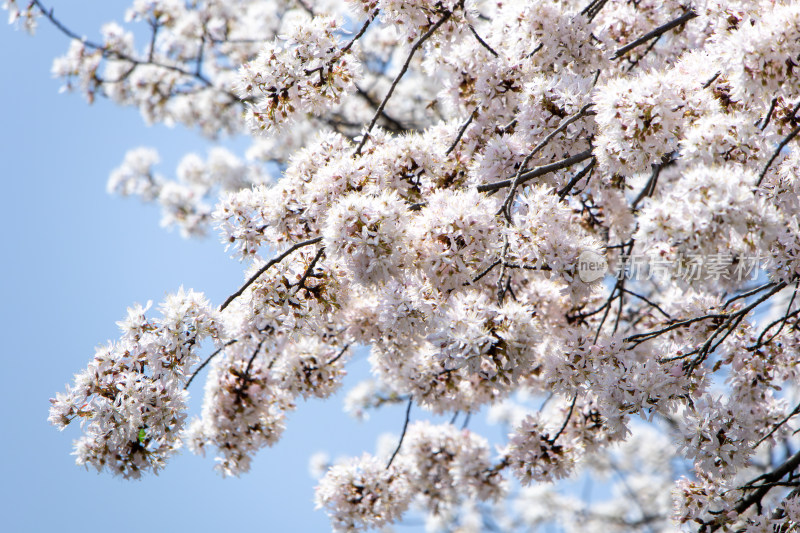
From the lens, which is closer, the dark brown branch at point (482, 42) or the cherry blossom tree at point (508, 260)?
the cherry blossom tree at point (508, 260)

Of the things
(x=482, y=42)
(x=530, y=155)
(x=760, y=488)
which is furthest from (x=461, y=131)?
(x=760, y=488)

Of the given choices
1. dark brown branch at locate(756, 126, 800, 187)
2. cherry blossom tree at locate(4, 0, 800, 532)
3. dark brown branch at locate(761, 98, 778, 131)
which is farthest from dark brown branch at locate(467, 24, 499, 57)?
dark brown branch at locate(756, 126, 800, 187)

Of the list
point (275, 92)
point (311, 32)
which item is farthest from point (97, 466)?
point (311, 32)

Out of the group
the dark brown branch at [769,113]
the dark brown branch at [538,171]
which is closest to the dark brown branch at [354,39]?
the dark brown branch at [538,171]

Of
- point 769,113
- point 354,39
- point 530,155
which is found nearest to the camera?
point 769,113

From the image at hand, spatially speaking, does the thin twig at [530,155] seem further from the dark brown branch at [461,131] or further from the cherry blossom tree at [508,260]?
the dark brown branch at [461,131]

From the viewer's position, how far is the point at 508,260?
10.6 feet

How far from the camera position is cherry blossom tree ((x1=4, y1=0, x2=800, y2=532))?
112 inches

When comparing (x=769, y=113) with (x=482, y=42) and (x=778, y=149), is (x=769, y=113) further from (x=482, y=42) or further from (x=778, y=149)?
(x=482, y=42)

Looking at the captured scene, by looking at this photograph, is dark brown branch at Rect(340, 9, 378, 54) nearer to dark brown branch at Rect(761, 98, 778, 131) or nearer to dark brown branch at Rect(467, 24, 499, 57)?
dark brown branch at Rect(467, 24, 499, 57)

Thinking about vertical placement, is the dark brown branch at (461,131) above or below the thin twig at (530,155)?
above

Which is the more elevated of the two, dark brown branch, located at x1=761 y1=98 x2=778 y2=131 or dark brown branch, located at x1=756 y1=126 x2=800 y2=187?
dark brown branch, located at x1=761 y1=98 x2=778 y2=131

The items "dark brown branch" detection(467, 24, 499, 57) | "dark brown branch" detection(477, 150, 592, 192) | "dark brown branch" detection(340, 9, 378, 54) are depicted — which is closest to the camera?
"dark brown branch" detection(477, 150, 592, 192)

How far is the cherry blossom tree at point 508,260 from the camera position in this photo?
9.36ft
